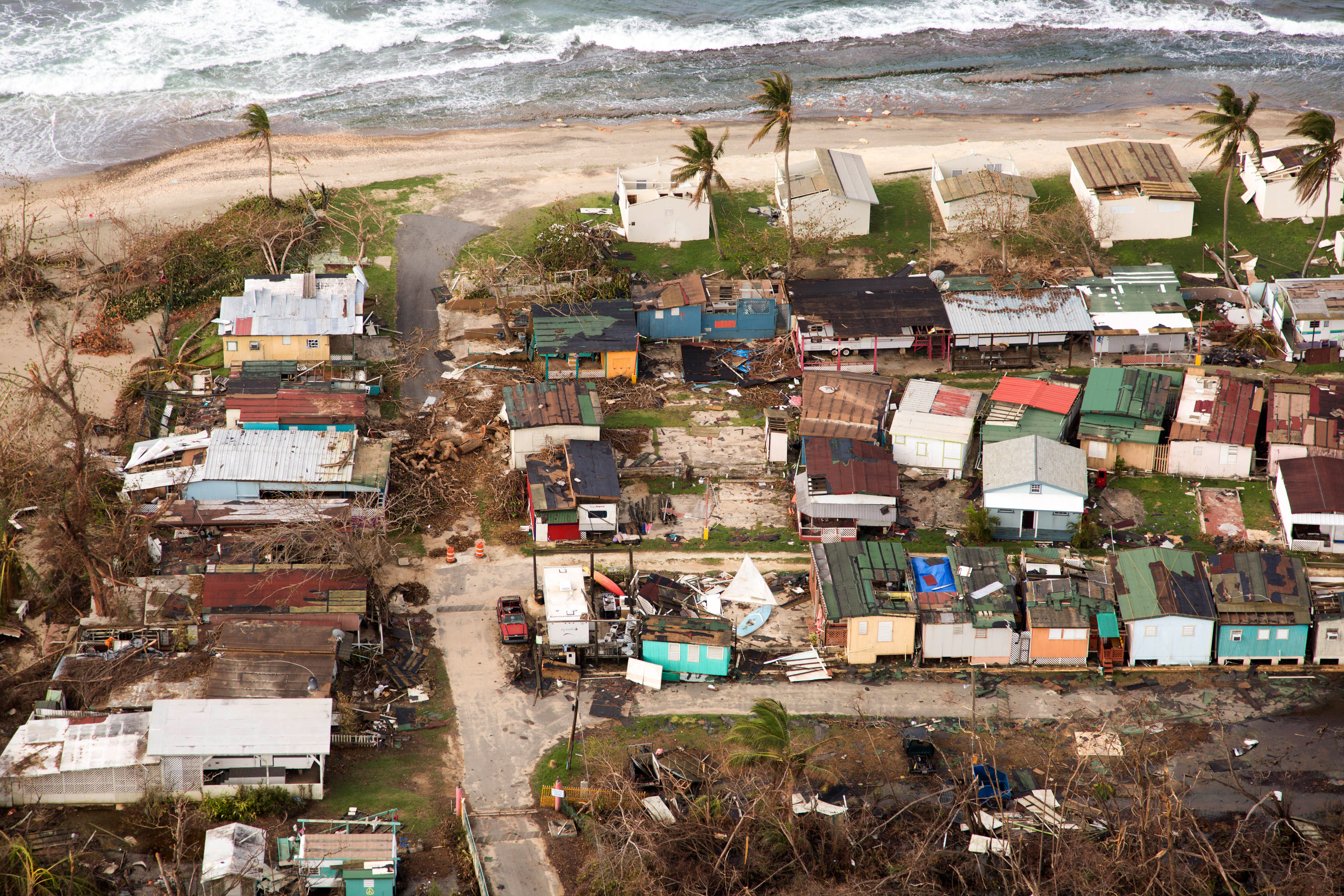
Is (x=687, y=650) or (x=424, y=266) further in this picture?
(x=424, y=266)

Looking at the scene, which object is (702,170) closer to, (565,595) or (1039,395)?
(1039,395)

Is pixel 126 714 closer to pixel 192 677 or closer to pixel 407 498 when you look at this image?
pixel 192 677

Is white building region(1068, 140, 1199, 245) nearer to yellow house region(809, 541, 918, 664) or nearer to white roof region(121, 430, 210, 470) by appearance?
yellow house region(809, 541, 918, 664)

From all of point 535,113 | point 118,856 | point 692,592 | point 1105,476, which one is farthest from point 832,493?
point 535,113

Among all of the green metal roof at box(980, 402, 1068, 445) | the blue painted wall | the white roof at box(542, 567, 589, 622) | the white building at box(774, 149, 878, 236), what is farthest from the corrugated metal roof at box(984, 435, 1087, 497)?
the white building at box(774, 149, 878, 236)

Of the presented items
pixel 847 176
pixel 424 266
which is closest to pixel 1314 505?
pixel 847 176
